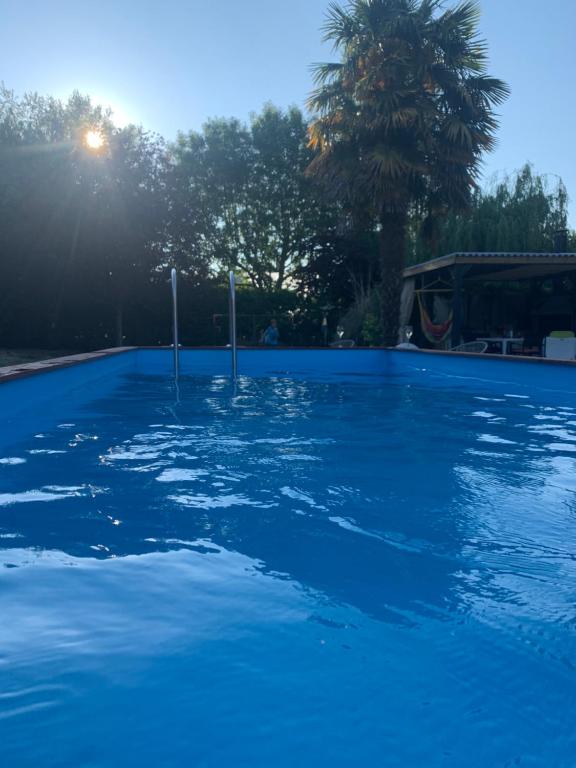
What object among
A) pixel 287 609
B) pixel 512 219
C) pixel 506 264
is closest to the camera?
pixel 287 609

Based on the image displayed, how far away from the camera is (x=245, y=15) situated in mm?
12492

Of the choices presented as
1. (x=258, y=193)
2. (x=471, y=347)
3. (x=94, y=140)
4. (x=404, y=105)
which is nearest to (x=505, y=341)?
(x=471, y=347)

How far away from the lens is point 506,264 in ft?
45.8

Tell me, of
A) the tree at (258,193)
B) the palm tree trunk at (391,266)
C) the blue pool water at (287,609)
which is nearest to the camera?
the blue pool water at (287,609)

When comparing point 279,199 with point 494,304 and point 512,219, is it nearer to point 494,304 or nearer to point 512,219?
point 512,219

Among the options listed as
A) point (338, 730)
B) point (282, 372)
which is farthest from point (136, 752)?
point (282, 372)

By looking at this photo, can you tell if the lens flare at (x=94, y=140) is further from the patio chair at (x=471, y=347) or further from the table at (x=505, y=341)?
the table at (x=505, y=341)

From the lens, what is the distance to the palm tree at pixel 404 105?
1323 centimetres

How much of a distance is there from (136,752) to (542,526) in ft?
8.03

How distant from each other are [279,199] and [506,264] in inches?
584

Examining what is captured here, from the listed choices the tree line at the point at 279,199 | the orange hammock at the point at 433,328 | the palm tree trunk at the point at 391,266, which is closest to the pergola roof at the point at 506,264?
the palm tree trunk at the point at 391,266

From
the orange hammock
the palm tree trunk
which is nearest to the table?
the orange hammock

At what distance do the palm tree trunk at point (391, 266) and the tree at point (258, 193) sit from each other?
433 inches

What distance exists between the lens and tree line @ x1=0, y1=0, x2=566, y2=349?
44.3 ft
